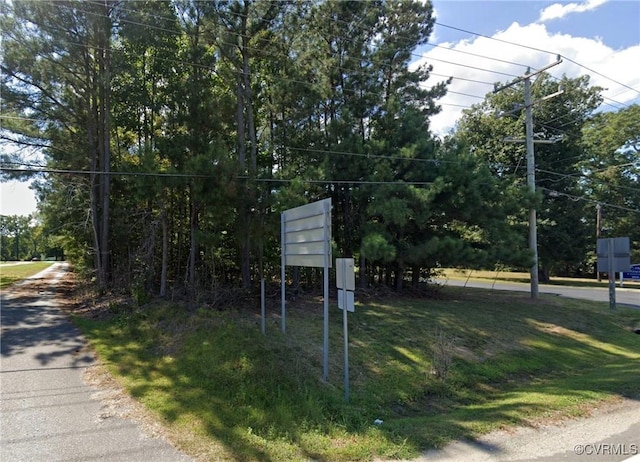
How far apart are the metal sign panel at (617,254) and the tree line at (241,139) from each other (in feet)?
10.8

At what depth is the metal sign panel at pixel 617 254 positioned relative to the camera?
582 inches

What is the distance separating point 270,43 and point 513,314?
11.4 m

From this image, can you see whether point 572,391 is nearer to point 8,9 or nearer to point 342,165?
point 342,165

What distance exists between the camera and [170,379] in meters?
6.34

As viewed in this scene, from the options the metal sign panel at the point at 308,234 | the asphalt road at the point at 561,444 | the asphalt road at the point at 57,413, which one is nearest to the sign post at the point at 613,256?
the asphalt road at the point at 561,444

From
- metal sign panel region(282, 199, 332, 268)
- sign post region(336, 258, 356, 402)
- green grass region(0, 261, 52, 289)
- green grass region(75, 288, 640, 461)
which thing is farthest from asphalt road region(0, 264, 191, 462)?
green grass region(0, 261, 52, 289)

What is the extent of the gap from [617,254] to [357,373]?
12864 mm

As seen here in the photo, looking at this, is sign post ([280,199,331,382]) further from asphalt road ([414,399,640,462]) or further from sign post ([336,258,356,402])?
asphalt road ([414,399,640,462])

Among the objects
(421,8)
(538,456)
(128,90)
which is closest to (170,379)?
(538,456)

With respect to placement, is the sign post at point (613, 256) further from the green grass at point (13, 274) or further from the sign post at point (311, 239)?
the green grass at point (13, 274)

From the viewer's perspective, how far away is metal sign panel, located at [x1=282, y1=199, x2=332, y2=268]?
6.36m

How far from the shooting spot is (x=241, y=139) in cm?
1216

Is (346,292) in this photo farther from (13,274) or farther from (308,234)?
(13,274)

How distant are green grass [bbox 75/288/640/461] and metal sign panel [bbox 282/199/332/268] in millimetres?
1703
